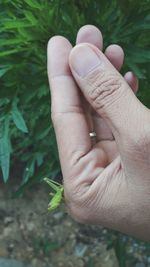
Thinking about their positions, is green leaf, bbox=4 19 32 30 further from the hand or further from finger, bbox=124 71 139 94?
finger, bbox=124 71 139 94

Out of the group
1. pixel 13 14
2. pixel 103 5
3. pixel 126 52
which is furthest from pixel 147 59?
pixel 13 14

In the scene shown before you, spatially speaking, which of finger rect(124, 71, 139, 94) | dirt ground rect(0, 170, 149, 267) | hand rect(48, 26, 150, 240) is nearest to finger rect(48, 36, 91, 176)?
hand rect(48, 26, 150, 240)

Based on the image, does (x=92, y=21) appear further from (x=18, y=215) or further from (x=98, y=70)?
(x=18, y=215)

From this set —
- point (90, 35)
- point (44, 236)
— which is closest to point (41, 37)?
point (90, 35)

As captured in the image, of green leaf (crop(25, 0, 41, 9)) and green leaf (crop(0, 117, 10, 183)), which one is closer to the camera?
green leaf (crop(25, 0, 41, 9))

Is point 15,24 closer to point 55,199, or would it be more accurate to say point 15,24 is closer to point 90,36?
point 90,36

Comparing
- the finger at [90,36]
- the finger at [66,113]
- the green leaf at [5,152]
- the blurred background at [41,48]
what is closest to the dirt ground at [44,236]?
the blurred background at [41,48]

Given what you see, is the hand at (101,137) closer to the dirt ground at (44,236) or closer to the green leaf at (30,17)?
the green leaf at (30,17)
